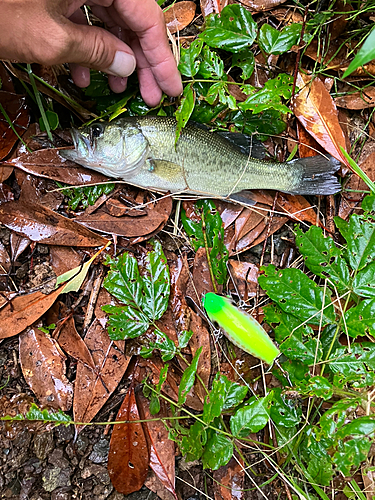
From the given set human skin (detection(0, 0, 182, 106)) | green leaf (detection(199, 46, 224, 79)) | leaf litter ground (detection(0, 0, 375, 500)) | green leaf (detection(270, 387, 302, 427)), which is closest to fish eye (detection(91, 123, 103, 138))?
leaf litter ground (detection(0, 0, 375, 500))

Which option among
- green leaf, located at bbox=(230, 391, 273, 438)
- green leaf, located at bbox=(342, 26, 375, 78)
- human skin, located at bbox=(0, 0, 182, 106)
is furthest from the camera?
green leaf, located at bbox=(230, 391, 273, 438)

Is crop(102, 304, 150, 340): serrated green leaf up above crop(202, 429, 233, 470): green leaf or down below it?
above

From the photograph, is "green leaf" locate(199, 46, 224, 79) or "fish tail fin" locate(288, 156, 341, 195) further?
"fish tail fin" locate(288, 156, 341, 195)

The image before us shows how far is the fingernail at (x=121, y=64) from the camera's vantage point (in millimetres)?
2424

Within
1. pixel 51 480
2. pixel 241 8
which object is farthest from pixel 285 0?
pixel 51 480

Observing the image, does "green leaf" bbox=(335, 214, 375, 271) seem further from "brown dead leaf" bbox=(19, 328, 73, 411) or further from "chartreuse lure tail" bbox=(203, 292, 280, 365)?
"brown dead leaf" bbox=(19, 328, 73, 411)

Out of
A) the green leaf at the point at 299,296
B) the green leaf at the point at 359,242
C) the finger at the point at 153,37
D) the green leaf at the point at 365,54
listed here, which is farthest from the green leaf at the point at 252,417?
the finger at the point at 153,37

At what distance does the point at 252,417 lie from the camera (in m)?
2.25

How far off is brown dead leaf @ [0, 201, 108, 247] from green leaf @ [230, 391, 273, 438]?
63.8 inches

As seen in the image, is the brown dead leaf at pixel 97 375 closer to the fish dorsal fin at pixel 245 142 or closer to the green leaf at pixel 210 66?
the fish dorsal fin at pixel 245 142

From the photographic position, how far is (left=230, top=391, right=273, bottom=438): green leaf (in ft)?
7.36

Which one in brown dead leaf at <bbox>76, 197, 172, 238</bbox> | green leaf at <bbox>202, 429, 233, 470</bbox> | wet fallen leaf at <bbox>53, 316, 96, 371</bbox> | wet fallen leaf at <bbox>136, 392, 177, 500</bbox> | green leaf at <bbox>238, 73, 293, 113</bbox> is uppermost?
green leaf at <bbox>238, 73, 293, 113</bbox>

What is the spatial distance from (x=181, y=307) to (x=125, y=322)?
0.46 meters

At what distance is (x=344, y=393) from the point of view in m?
→ 2.41
